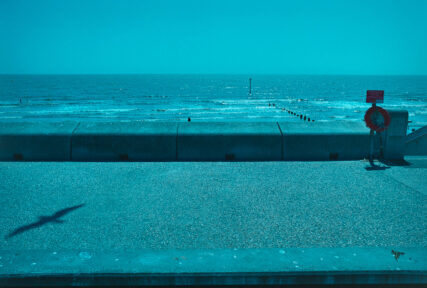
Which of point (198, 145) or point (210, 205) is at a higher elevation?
point (198, 145)

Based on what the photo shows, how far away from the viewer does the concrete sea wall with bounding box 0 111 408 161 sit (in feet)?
25.4

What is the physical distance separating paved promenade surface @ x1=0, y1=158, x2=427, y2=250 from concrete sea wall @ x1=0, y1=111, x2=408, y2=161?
483mm

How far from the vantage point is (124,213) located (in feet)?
15.3

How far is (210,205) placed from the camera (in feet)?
16.3

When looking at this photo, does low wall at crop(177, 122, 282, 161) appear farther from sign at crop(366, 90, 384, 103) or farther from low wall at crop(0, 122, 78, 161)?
low wall at crop(0, 122, 78, 161)

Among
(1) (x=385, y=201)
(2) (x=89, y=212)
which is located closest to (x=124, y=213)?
(2) (x=89, y=212)

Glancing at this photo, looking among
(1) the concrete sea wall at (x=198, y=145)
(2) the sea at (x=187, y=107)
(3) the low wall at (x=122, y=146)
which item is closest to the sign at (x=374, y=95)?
(1) the concrete sea wall at (x=198, y=145)

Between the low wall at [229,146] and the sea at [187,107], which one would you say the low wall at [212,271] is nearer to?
the low wall at [229,146]

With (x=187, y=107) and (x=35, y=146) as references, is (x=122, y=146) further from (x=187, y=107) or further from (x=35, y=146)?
(x=187, y=107)

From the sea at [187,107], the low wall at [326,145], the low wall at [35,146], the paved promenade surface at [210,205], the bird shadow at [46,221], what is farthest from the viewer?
the sea at [187,107]

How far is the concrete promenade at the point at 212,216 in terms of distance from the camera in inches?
106

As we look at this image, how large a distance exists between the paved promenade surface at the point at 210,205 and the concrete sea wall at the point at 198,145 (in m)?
0.48

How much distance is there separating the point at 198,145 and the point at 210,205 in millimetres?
2985

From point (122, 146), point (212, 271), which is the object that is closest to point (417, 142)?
point (122, 146)
